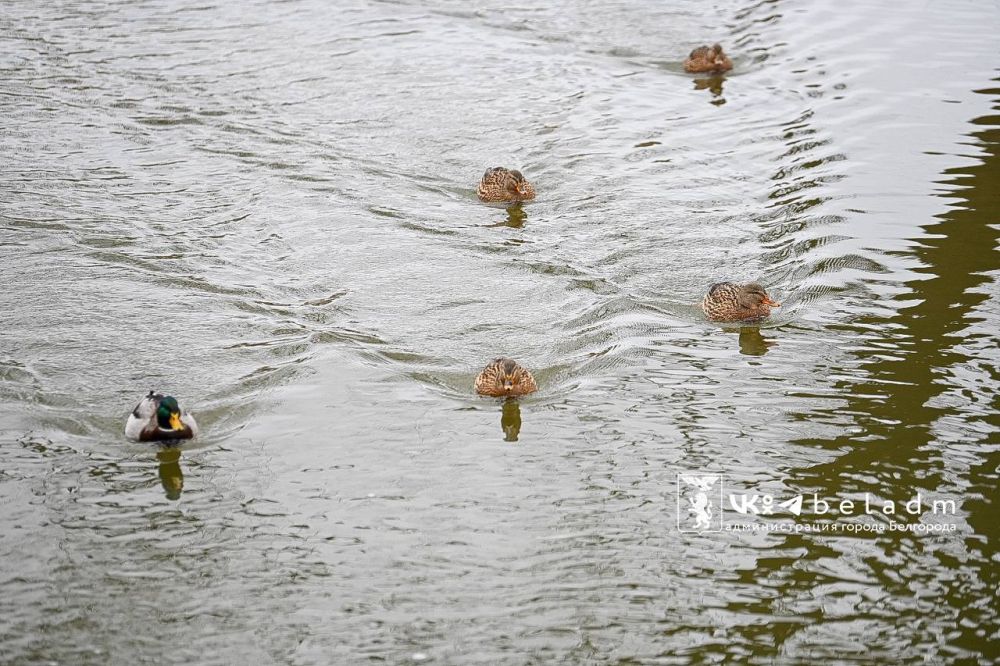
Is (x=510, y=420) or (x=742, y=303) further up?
(x=742, y=303)

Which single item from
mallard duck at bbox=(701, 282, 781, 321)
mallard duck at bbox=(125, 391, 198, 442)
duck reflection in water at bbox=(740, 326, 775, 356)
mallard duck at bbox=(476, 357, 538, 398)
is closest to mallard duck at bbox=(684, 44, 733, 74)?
mallard duck at bbox=(701, 282, 781, 321)

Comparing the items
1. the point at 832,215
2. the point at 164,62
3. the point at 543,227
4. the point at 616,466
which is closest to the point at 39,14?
the point at 164,62

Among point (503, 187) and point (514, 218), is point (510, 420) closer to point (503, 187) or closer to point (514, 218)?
point (514, 218)

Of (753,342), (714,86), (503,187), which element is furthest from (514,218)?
(714,86)

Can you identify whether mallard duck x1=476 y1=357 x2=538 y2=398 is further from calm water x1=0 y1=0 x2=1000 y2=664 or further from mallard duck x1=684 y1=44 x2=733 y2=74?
mallard duck x1=684 y1=44 x2=733 y2=74

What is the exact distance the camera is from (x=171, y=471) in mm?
8984

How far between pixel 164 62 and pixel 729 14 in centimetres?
1033

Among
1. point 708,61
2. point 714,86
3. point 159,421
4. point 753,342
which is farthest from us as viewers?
point 708,61

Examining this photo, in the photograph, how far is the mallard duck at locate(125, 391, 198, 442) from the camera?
903cm

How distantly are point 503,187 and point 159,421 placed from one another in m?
6.29

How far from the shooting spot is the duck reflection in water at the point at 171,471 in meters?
8.73

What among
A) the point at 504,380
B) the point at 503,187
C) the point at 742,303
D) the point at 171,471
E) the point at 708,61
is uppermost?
the point at 708,61

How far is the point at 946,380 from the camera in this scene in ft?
32.3

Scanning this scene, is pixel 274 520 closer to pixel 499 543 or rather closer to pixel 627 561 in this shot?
pixel 499 543
